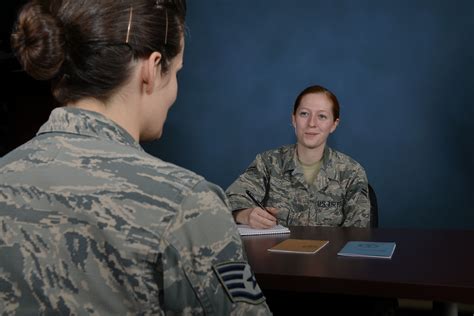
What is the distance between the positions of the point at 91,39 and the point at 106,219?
0.26 m

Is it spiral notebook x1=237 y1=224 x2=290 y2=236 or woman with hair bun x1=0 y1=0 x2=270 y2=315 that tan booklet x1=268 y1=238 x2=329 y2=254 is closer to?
spiral notebook x1=237 y1=224 x2=290 y2=236

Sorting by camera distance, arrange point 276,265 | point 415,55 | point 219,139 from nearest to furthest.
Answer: point 276,265 < point 415,55 < point 219,139

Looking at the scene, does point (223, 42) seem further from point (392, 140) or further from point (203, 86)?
point (392, 140)

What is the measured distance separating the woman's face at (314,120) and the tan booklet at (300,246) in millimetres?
691

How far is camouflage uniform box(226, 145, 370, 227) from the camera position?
2094 millimetres

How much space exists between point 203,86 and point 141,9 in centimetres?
245

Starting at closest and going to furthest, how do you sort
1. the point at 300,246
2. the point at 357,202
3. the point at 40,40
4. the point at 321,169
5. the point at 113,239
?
the point at 113,239, the point at 40,40, the point at 300,246, the point at 357,202, the point at 321,169

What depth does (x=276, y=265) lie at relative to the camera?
52.2 inches

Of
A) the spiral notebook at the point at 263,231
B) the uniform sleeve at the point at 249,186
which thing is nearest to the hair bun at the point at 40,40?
the spiral notebook at the point at 263,231

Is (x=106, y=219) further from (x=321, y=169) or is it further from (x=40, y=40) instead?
(x=321, y=169)

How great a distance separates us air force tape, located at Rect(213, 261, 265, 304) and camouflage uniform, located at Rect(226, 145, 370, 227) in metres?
1.33

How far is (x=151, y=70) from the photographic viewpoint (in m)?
0.75

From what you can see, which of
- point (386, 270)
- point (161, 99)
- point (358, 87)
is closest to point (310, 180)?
point (358, 87)

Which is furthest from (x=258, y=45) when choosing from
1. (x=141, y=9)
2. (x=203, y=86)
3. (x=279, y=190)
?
(x=141, y=9)
